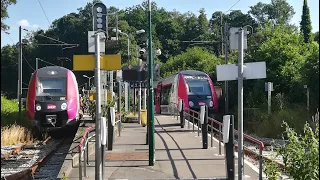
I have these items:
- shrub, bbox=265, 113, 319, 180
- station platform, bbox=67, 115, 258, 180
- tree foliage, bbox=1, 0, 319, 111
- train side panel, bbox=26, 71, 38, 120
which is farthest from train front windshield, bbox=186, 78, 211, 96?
shrub, bbox=265, 113, 319, 180

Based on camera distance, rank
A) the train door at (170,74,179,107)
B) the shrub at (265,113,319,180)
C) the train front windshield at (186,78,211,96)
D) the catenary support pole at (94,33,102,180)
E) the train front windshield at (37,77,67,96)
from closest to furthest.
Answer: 1. the shrub at (265,113,319,180)
2. the catenary support pole at (94,33,102,180)
3. the train front windshield at (37,77,67,96)
4. the train front windshield at (186,78,211,96)
5. the train door at (170,74,179,107)

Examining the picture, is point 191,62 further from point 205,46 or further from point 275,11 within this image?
point 275,11

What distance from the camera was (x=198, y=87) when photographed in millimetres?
25609

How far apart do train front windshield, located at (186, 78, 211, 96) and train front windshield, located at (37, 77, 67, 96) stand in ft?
30.3

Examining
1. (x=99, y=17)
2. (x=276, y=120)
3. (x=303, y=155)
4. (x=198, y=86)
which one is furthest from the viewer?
(x=198, y=86)

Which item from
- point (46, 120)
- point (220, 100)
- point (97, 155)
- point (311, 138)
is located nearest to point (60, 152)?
point (46, 120)

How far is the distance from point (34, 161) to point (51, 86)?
482 centimetres

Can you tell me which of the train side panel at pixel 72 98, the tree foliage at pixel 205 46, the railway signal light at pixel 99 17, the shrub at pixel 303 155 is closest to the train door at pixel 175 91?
the tree foliage at pixel 205 46

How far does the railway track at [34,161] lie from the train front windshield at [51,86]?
1967 mm

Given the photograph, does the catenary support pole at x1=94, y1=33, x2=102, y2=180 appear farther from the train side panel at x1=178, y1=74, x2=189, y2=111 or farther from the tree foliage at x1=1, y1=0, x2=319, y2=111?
the train side panel at x1=178, y1=74, x2=189, y2=111

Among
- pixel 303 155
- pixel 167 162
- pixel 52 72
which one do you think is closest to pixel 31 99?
pixel 52 72

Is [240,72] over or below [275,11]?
below

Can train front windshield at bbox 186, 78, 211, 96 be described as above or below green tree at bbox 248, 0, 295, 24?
below

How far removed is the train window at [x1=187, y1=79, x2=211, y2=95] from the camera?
83.0ft
